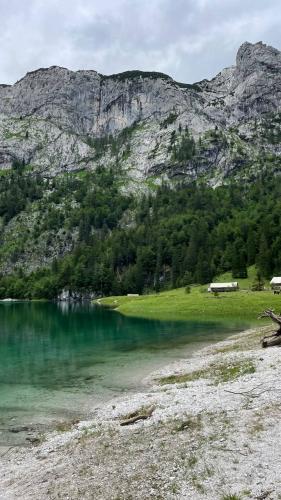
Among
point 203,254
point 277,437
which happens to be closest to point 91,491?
point 277,437

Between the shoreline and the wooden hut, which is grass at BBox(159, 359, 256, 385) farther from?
the wooden hut

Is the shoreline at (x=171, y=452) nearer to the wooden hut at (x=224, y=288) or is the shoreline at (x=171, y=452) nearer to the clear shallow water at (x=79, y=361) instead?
the clear shallow water at (x=79, y=361)

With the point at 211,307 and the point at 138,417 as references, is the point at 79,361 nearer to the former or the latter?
the point at 138,417

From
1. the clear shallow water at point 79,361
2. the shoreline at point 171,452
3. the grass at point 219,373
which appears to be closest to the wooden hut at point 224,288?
the clear shallow water at point 79,361

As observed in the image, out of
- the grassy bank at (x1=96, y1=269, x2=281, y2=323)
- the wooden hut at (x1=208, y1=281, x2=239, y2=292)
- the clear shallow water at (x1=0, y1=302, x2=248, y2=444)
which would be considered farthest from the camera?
the wooden hut at (x1=208, y1=281, x2=239, y2=292)

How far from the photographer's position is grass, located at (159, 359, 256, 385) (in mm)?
33406

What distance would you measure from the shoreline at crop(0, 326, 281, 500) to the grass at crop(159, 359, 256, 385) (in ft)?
7.70

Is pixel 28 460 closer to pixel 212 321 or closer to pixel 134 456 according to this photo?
pixel 134 456

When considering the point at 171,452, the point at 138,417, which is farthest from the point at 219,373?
the point at 171,452

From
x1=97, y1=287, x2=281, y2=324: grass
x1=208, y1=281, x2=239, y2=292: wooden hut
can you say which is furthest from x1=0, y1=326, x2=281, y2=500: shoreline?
x1=208, y1=281, x2=239, y2=292: wooden hut

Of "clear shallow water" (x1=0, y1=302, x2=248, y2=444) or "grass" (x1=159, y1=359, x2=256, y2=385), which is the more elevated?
"grass" (x1=159, y1=359, x2=256, y2=385)

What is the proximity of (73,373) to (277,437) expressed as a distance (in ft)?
101

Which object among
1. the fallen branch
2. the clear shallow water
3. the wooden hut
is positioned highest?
the wooden hut

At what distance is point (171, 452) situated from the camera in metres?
19.8
